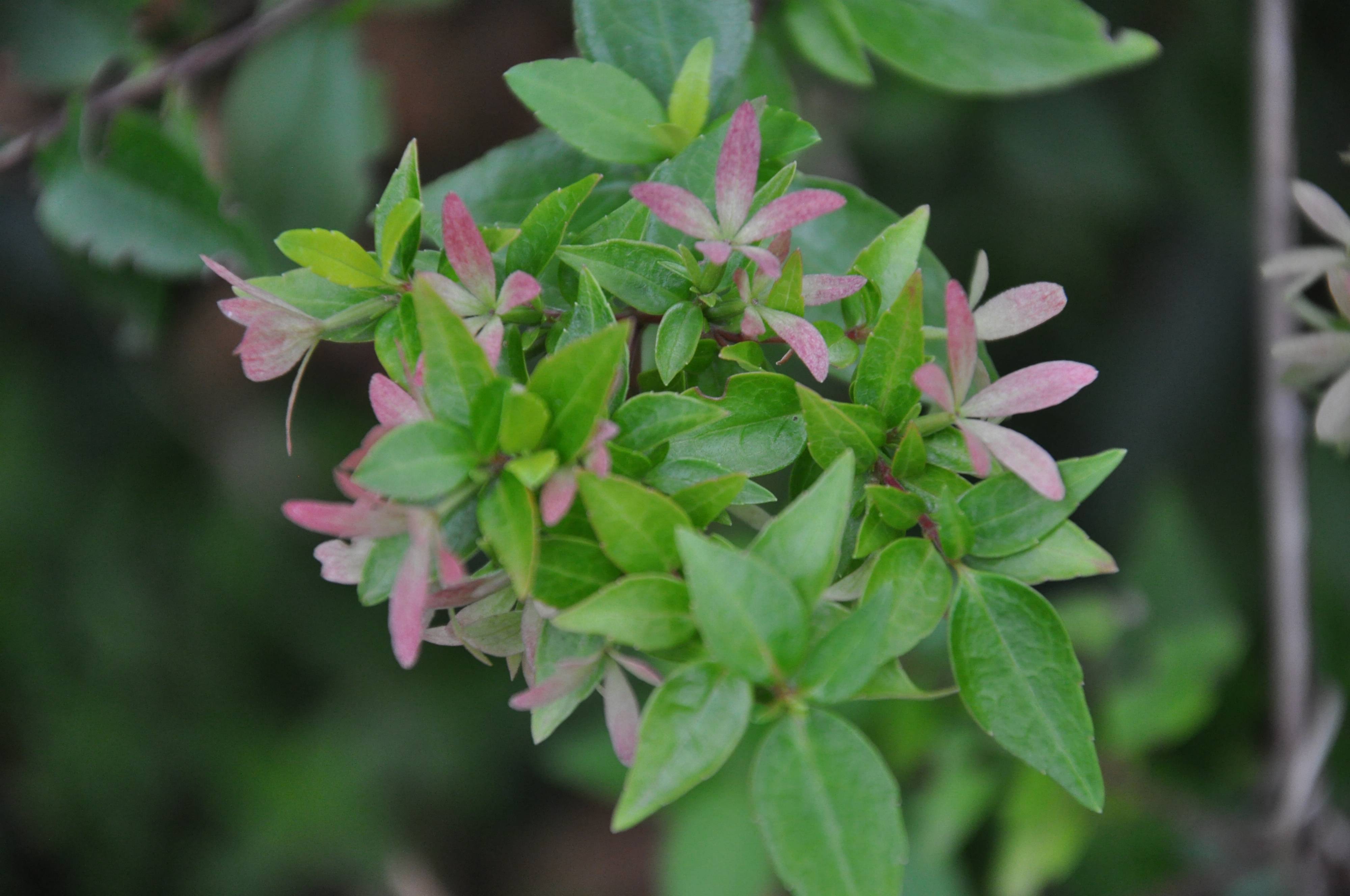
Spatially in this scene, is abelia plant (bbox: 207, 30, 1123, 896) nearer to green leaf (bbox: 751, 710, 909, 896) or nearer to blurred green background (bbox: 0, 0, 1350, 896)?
green leaf (bbox: 751, 710, 909, 896)

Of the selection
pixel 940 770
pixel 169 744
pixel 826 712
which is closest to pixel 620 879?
pixel 169 744

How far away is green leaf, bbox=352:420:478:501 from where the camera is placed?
354 millimetres

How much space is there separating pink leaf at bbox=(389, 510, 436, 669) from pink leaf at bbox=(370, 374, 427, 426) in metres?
0.06

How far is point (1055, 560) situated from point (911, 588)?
7 cm

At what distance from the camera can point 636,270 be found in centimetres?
46

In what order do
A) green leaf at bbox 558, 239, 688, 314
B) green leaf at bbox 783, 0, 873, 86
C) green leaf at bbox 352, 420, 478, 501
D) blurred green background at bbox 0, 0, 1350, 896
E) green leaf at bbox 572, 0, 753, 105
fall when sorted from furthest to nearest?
blurred green background at bbox 0, 0, 1350, 896
green leaf at bbox 783, 0, 873, 86
green leaf at bbox 572, 0, 753, 105
green leaf at bbox 558, 239, 688, 314
green leaf at bbox 352, 420, 478, 501

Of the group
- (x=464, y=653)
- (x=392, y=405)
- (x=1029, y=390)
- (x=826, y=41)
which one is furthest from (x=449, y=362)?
(x=464, y=653)

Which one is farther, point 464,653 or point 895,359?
point 464,653

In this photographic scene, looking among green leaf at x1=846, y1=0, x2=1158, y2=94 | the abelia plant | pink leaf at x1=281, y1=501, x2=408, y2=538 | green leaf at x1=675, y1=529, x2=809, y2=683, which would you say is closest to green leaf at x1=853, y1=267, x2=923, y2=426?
the abelia plant

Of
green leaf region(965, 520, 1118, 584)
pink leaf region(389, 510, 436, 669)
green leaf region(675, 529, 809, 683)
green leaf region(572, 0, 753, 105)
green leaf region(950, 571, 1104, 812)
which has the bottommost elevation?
green leaf region(950, 571, 1104, 812)

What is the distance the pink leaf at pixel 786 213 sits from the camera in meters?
0.43

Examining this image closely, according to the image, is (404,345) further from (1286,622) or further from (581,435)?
(1286,622)

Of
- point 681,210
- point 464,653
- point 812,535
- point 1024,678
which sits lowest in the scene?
point 464,653

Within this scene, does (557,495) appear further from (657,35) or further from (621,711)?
(657,35)
